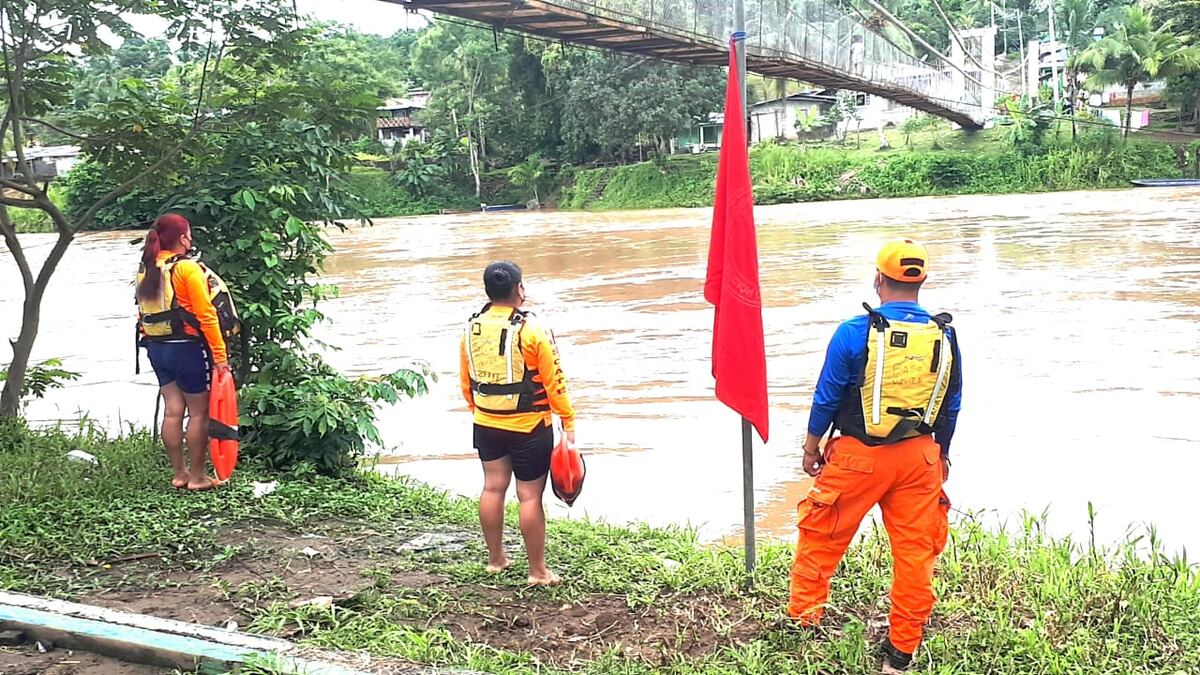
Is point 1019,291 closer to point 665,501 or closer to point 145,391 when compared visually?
point 665,501

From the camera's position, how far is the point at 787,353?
10.7 m

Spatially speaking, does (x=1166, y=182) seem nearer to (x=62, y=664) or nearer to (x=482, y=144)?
(x=482, y=144)

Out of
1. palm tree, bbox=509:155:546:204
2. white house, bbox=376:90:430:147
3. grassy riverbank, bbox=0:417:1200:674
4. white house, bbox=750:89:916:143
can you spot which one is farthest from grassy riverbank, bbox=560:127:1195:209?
grassy riverbank, bbox=0:417:1200:674

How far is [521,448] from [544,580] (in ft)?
1.72

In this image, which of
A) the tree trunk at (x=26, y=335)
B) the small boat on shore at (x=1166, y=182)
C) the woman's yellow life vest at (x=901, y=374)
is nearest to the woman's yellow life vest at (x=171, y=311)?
the tree trunk at (x=26, y=335)

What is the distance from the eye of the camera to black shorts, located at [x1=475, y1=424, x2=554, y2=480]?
3.81 metres

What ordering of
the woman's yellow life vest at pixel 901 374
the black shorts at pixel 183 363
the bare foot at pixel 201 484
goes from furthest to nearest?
the bare foot at pixel 201 484
the black shorts at pixel 183 363
the woman's yellow life vest at pixel 901 374

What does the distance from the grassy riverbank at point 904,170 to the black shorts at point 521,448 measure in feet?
120

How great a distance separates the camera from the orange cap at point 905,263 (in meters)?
3.12

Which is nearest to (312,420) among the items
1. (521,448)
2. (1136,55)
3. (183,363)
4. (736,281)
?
(183,363)

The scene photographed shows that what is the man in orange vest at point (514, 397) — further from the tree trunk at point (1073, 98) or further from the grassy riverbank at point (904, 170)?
the tree trunk at point (1073, 98)

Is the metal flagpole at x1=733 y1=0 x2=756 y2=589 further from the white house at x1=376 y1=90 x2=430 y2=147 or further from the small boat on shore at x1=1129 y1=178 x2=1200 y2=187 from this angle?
the white house at x1=376 y1=90 x2=430 y2=147

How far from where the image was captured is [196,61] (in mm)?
6055

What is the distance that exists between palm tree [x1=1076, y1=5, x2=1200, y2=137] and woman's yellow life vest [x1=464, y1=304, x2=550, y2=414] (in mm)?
35673
